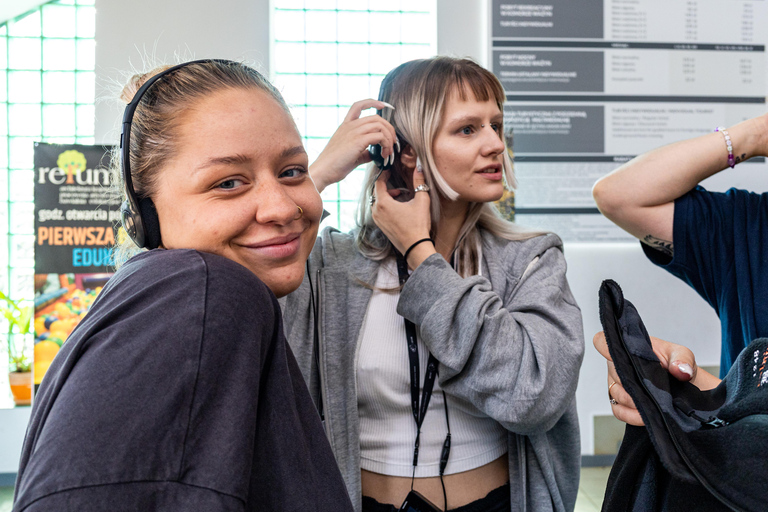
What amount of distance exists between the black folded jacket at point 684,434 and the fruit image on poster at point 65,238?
3.54 m

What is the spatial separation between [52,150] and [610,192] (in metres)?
3.49

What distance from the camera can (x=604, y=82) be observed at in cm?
367

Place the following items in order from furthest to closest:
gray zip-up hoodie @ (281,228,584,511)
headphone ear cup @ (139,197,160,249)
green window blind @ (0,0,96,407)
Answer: green window blind @ (0,0,96,407)
gray zip-up hoodie @ (281,228,584,511)
headphone ear cup @ (139,197,160,249)

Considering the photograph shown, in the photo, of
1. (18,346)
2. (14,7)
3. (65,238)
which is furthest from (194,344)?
(14,7)

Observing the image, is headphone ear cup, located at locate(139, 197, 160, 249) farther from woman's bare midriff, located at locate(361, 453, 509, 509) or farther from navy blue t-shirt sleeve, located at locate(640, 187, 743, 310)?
navy blue t-shirt sleeve, located at locate(640, 187, 743, 310)

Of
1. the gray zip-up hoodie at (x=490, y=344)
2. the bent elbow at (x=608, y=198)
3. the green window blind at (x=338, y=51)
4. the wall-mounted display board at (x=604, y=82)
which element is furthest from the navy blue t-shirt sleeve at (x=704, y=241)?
the green window blind at (x=338, y=51)

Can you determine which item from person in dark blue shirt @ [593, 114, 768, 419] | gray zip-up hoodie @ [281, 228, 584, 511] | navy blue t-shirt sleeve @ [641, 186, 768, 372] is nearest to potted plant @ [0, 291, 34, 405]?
gray zip-up hoodie @ [281, 228, 584, 511]

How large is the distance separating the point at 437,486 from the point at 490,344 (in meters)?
0.38

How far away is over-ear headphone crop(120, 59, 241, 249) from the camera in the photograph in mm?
715

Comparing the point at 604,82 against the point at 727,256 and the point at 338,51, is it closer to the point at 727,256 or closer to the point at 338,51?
the point at 338,51

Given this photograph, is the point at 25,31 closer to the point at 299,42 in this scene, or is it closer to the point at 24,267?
the point at 24,267

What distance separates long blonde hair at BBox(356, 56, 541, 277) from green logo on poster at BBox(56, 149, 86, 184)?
9.22 ft

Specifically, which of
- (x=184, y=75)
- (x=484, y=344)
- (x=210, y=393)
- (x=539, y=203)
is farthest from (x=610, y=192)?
(x=539, y=203)

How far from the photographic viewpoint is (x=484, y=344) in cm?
117
